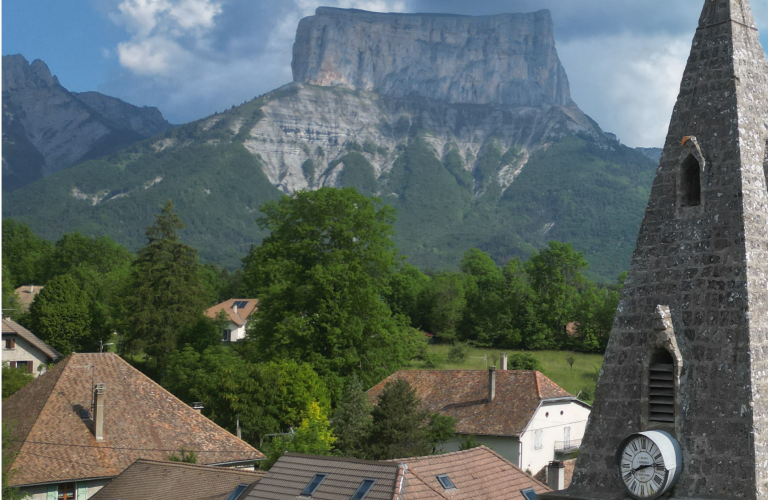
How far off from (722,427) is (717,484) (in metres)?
0.68

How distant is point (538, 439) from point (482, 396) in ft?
12.8

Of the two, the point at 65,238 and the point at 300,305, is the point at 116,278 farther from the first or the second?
the point at 300,305

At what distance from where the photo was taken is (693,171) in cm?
1205

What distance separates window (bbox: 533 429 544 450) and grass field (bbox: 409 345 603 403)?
13.9 metres

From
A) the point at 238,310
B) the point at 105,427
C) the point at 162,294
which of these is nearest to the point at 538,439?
the point at 105,427

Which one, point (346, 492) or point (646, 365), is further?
point (346, 492)

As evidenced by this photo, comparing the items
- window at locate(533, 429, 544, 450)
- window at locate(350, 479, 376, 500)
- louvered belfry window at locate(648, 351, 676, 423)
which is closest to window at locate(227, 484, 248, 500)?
window at locate(350, 479, 376, 500)

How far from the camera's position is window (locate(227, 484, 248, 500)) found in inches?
1041

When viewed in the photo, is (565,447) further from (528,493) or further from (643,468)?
(643,468)

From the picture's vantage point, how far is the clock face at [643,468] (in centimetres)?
1079

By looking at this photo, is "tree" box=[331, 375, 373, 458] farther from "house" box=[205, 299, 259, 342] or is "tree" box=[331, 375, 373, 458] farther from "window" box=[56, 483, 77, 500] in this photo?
"house" box=[205, 299, 259, 342]

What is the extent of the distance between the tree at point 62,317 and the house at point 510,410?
31400mm

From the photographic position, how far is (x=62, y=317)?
6912 centimetres

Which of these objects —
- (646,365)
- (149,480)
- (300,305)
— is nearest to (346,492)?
(149,480)
